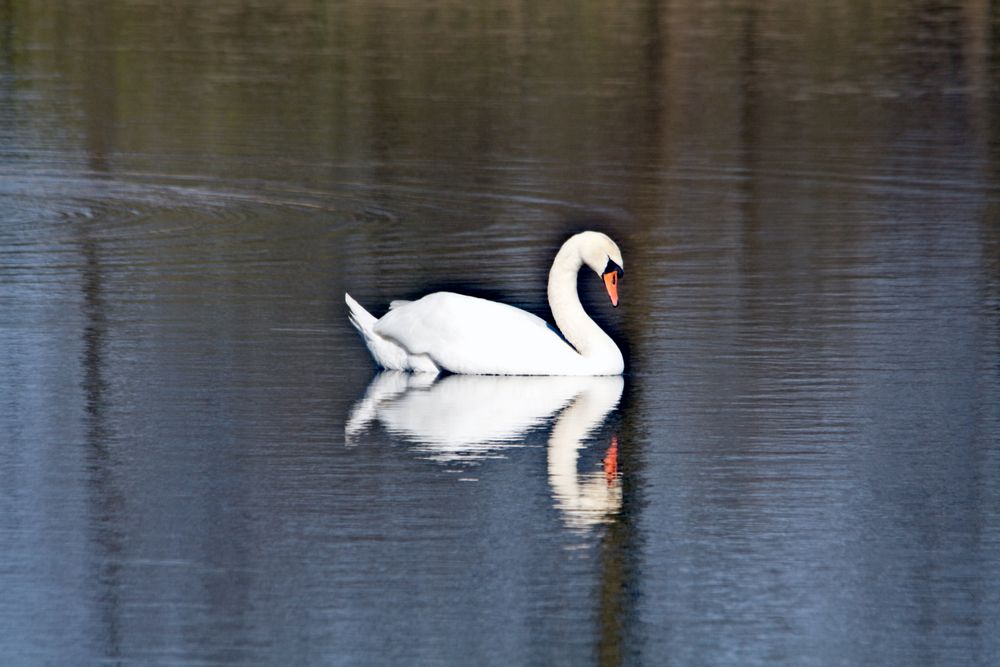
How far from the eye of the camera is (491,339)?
11.3 m

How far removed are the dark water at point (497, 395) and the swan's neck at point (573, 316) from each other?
13.4 inches

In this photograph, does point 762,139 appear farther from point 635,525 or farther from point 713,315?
point 635,525

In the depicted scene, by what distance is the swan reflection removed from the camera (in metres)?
8.80

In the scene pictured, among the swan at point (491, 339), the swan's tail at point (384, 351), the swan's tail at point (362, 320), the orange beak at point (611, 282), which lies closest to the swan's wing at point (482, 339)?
the swan at point (491, 339)

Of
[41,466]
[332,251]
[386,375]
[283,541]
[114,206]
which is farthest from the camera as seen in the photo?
[114,206]

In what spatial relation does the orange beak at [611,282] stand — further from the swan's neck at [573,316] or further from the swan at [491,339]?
the swan's neck at [573,316]

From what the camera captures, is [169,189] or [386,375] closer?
[386,375]

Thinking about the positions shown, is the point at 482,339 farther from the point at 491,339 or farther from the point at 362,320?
the point at 362,320

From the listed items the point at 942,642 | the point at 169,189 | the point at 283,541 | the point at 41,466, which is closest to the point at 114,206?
the point at 169,189

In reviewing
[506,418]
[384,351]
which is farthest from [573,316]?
[506,418]

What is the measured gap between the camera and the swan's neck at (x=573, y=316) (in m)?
11.3

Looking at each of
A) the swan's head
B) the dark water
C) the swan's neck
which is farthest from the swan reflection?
the swan's head

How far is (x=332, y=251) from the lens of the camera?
15680 millimetres

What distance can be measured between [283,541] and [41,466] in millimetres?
1660
